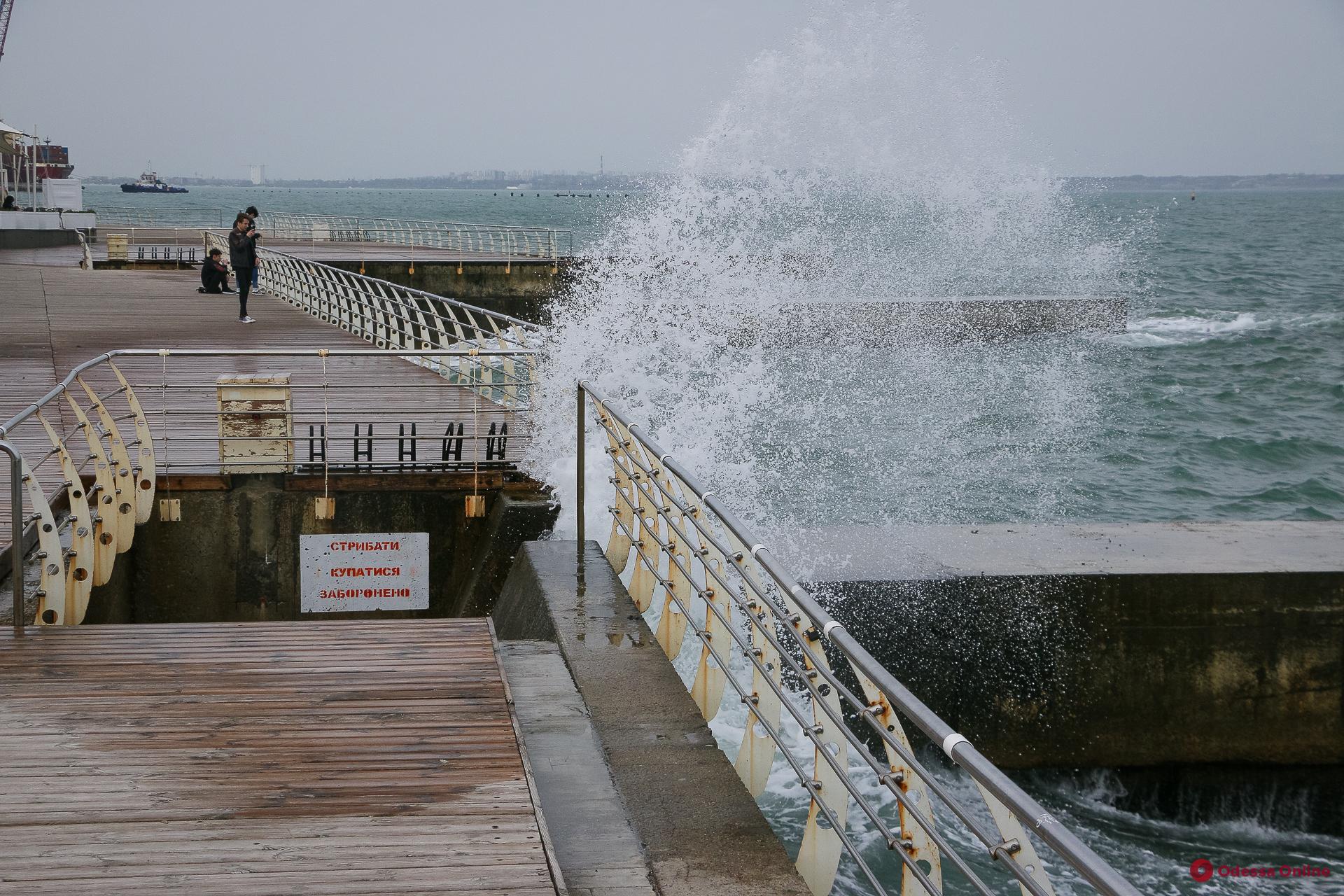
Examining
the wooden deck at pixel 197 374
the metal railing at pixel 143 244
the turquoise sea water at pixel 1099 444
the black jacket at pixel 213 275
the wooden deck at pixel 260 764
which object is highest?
the metal railing at pixel 143 244

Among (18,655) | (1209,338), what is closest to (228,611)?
(18,655)

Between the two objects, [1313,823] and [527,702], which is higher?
[527,702]

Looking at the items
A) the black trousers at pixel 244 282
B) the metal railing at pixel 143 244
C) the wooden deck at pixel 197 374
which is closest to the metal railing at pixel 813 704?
the wooden deck at pixel 197 374

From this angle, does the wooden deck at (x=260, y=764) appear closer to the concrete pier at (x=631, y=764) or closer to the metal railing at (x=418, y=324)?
the concrete pier at (x=631, y=764)

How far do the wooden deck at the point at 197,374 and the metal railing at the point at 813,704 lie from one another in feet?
11.1

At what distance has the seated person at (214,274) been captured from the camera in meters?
28.0

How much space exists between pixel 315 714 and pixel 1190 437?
22.9m

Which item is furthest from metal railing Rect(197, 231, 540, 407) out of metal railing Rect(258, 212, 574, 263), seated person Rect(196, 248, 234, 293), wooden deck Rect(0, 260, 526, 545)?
metal railing Rect(258, 212, 574, 263)

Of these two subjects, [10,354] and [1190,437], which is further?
[1190,437]

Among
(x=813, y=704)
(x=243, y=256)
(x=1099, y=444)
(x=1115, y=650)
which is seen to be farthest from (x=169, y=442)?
(x=1099, y=444)

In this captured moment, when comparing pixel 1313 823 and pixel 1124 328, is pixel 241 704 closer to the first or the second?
pixel 1313 823

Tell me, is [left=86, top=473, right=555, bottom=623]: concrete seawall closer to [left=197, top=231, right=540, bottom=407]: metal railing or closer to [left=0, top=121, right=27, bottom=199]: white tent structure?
[left=197, top=231, right=540, bottom=407]: metal railing

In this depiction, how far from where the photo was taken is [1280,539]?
8406 millimetres

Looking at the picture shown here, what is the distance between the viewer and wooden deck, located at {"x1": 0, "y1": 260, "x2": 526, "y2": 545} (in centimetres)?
1127
